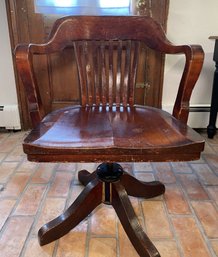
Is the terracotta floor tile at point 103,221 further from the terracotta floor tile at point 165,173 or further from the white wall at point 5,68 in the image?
the white wall at point 5,68

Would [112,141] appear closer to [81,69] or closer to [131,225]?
[131,225]

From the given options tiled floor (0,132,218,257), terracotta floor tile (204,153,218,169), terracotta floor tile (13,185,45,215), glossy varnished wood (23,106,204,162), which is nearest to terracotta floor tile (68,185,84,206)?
tiled floor (0,132,218,257)

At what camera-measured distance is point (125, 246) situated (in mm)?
874

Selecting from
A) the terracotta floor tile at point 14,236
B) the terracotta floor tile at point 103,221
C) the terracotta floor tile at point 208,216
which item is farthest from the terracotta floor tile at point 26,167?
the terracotta floor tile at point 208,216

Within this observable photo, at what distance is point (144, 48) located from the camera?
169cm

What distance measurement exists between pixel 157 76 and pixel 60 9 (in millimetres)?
792

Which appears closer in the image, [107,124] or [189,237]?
[107,124]

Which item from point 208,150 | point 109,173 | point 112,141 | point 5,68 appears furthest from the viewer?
point 5,68

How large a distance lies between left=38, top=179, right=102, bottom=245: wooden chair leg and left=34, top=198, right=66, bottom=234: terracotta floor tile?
0.09 metres

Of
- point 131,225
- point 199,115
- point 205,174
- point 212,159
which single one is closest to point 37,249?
point 131,225

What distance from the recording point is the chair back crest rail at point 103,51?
2.75 feet

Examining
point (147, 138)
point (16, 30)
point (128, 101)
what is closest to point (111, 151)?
point (147, 138)

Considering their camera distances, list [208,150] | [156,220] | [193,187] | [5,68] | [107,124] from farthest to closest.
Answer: [5,68] → [208,150] → [193,187] → [156,220] → [107,124]

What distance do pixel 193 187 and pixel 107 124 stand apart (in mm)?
689
